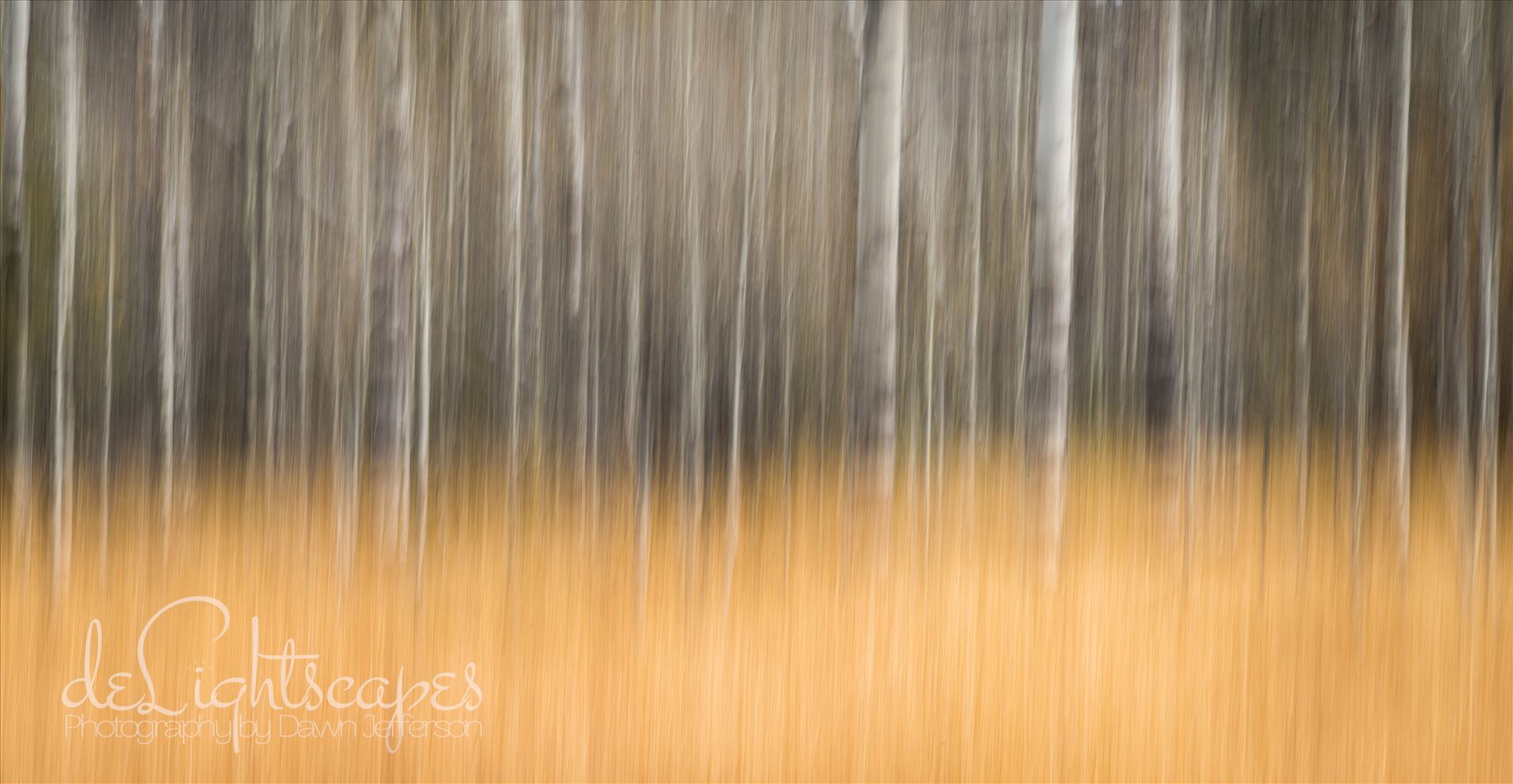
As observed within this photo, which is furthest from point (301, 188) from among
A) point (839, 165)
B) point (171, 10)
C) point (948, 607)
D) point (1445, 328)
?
point (1445, 328)

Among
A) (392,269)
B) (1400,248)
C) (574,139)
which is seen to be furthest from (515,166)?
(1400,248)

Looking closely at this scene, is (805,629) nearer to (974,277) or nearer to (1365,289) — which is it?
(974,277)

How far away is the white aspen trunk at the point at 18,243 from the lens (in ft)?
3.87

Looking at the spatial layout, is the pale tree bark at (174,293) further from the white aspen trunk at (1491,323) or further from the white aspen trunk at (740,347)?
the white aspen trunk at (1491,323)

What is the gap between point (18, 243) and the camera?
1182mm

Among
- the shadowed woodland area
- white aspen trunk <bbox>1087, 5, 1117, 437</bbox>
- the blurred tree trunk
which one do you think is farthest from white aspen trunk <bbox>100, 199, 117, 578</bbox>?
white aspen trunk <bbox>1087, 5, 1117, 437</bbox>

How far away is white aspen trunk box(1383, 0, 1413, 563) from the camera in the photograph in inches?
49.3

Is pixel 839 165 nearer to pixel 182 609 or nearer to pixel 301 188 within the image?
pixel 301 188

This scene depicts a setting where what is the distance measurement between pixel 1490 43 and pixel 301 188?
5.15ft

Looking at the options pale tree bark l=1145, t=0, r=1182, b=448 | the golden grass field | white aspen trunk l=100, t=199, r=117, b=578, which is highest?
pale tree bark l=1145, t=0, r=1182, b=448

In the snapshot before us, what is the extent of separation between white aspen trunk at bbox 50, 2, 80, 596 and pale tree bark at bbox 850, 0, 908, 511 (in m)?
0.99

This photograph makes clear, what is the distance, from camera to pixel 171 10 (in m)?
1.20

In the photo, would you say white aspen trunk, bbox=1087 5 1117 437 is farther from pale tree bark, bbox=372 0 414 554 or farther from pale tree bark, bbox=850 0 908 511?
pale tree bark, bbox=372 0 414 554

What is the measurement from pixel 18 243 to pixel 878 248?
1081 mm
